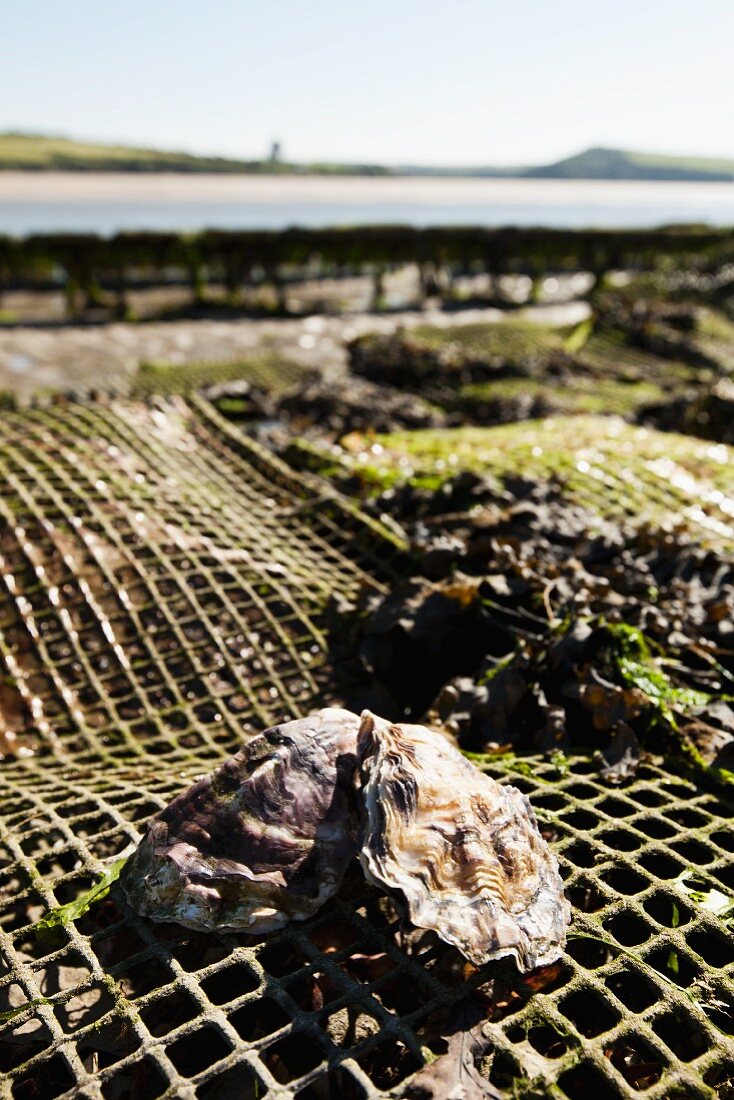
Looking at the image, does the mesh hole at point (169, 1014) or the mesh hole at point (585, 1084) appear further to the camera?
the mesh hole at point (169, 1014)

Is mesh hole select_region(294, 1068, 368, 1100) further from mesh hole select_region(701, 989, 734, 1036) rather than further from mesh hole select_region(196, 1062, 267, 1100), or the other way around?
mesh hole select_region(701, 989, 734, 1036)

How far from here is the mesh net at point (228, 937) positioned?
5.57ft

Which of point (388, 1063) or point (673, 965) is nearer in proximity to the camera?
point (388, 1063)

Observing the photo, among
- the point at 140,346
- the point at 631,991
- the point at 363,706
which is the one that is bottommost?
the point at 363,706

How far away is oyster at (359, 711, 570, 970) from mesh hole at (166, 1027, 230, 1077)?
1.78 feet

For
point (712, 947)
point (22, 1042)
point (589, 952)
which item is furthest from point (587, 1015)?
point (22, 1042)

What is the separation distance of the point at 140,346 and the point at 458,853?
36.8 feet

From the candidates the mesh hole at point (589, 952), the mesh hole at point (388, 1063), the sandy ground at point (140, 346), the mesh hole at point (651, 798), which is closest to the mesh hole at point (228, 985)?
the mesh hole at point (388, 1063)

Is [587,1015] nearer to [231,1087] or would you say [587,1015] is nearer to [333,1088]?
[333,1088]

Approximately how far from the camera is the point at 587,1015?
1.89 meters

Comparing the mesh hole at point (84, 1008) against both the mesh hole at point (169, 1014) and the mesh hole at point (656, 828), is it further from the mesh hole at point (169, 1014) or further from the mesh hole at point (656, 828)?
the mesh hole at point (656, 828)

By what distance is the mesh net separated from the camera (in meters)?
1.70

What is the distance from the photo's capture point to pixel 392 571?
420cm

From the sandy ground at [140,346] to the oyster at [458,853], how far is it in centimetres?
836
